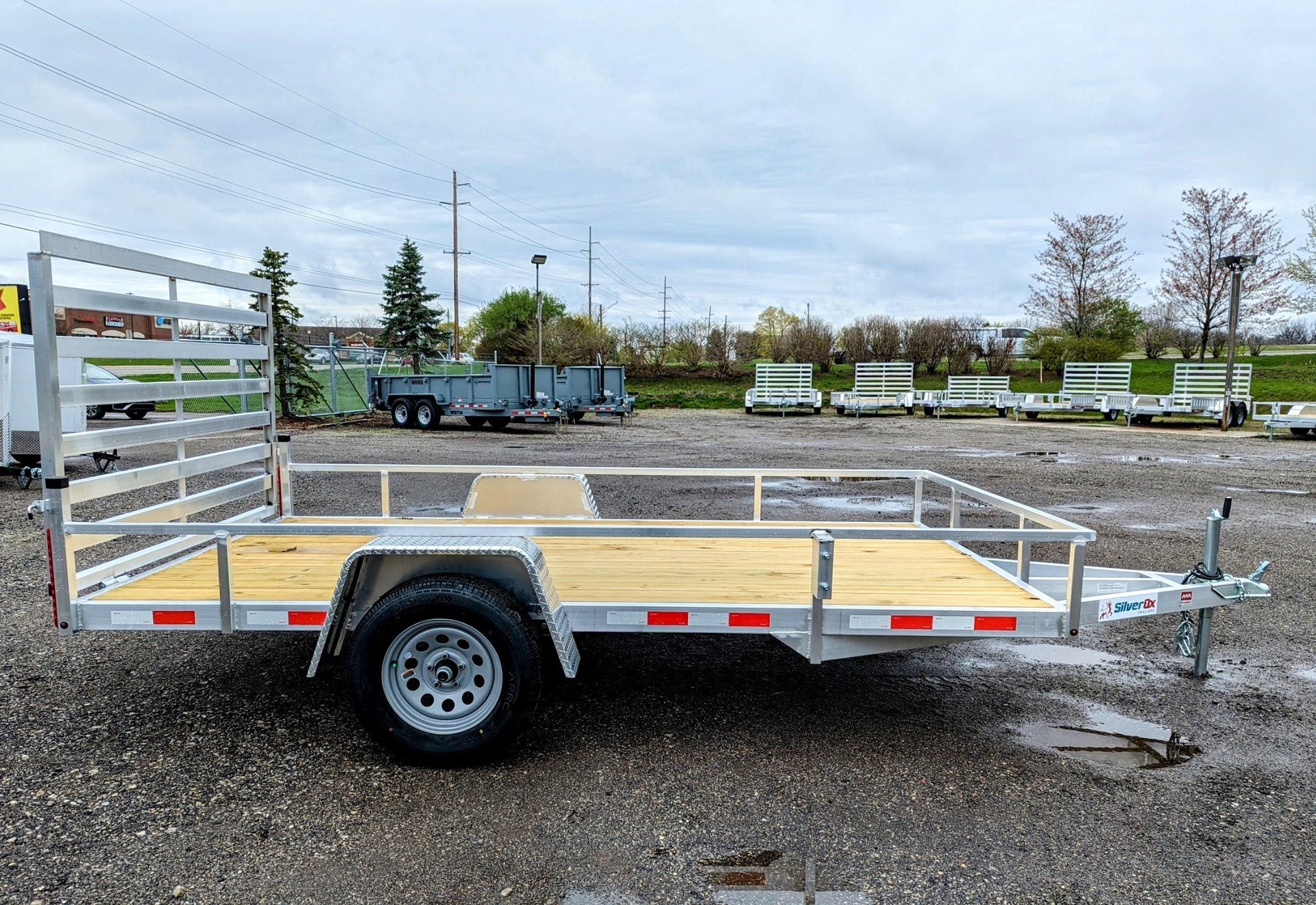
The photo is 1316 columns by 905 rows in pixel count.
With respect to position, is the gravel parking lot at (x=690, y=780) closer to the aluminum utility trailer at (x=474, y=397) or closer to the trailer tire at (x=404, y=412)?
the aluminum utility trailer at (x=474, y=397)

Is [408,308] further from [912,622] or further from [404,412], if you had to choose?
[912,622]

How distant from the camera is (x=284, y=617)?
3549 millimetres

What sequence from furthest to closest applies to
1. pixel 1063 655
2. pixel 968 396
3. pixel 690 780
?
pixel 968 396, pixel 1063 655, pixel 690 780

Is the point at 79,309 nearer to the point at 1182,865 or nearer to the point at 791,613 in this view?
the point at 791,613

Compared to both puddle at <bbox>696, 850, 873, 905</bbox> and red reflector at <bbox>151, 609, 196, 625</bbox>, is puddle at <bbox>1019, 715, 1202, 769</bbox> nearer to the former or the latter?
puddle at <bbox>696, 850, 873, 905</bbox>

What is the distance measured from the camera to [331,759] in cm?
376

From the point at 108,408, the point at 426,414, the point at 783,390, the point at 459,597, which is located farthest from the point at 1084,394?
the point at 459,597

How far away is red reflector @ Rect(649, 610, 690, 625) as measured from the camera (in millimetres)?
3545

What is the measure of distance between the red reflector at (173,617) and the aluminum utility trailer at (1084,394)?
3023cm

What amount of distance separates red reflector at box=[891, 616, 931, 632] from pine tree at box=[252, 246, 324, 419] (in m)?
24.3

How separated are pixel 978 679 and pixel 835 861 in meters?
Answer: 2.22

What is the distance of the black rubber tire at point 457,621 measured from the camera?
341 cm

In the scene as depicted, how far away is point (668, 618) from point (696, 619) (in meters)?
0.11

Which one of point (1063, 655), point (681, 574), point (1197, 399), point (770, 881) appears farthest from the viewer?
point (1197, 399)
